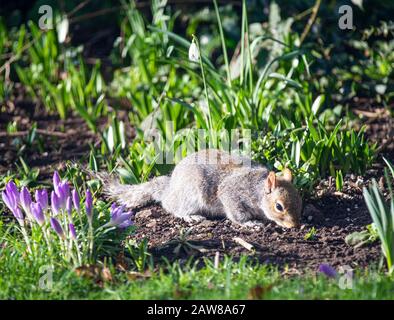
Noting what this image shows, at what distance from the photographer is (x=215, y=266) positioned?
467cm

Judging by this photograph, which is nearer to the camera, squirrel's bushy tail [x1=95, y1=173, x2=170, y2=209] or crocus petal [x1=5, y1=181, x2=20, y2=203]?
crocus petal [x1=5, y1=181, x2=20, y2=203]

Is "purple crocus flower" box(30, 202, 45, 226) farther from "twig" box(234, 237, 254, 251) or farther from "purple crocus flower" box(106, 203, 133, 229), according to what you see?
"twig" box(234, 237, 254, 251)

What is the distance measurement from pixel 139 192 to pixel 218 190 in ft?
2.10

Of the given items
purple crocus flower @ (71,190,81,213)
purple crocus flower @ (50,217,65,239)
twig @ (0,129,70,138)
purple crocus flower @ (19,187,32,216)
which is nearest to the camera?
purple crocus flower @ (50,217,65,239)

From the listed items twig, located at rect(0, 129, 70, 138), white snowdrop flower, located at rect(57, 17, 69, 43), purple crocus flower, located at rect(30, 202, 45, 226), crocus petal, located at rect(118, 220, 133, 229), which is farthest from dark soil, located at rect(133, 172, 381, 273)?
white snowdrop flower, located at rect(57, 17, 69, 43)

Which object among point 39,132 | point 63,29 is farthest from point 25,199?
point 63,29

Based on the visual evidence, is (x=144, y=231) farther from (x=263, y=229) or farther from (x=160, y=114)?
(x=160, y=114)

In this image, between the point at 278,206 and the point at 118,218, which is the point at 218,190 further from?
the point at 118,218

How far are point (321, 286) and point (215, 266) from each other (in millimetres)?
651

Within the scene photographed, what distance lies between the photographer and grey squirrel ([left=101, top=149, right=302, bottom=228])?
18.2ft

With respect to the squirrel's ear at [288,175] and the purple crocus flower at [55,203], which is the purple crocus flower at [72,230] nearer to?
the purple crocus flower at [55,203]

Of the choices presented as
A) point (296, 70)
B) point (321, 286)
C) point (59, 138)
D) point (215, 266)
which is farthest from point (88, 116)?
point (321, 286)

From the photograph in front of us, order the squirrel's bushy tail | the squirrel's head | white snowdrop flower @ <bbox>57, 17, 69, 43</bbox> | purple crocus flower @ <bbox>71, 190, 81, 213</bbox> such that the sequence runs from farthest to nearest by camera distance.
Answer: white snowdrop flower @ <bbox>57, 17, 69, 43</bbox> → the squirrel's bushy tail → the squirrel's head → purple crocus flower @ <bbox>71, 190, 81, 213</bbox>

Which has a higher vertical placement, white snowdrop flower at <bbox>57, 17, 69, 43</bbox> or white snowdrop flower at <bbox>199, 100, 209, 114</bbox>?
white snowdrop flower at <bbox>57, 17, 69, 43</bbox>
